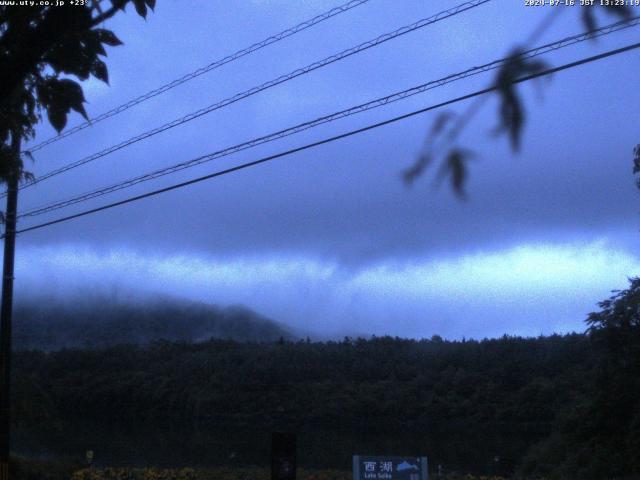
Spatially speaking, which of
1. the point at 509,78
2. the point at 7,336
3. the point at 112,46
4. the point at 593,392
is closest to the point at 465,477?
the point at 593,392

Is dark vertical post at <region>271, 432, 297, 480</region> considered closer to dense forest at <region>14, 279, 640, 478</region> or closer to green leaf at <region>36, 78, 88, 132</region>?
green leaf at <region>36, 78, 88, 132</region>

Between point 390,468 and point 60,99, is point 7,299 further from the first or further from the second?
point 60,99

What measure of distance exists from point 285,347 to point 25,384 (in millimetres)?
15207

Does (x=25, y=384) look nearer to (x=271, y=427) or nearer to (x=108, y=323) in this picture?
(x=271, y=427)

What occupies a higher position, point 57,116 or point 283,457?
point 57,116

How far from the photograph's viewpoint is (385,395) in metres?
29.3

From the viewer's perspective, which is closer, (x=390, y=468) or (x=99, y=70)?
(x=99, y=70)

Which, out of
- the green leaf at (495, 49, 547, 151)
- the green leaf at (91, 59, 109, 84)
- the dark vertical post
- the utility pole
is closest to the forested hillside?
the utility pole

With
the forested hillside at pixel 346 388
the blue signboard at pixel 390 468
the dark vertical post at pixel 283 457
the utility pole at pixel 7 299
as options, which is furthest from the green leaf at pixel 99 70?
the forested hillside at pixel 346 388

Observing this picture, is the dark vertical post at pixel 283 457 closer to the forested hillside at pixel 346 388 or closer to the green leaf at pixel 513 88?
the green leaf at pixel 513 88

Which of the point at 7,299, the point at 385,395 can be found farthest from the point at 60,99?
the point at 385,395

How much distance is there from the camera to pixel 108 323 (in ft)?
178

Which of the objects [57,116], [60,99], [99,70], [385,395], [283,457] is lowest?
[283,457]

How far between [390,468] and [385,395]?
17.9 meters
